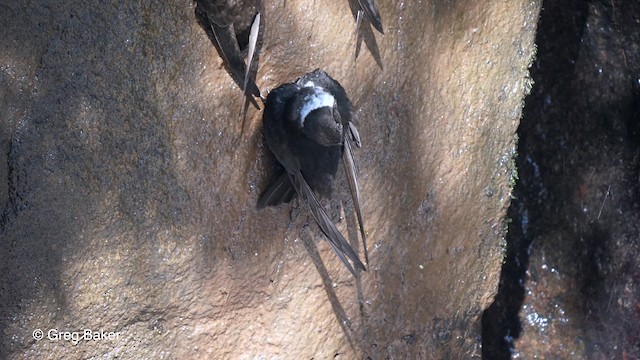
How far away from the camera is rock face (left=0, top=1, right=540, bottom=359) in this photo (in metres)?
3.04

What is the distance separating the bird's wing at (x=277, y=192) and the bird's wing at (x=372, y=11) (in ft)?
3.08

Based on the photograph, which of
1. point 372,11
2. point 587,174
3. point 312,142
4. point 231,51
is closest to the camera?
point 231,51

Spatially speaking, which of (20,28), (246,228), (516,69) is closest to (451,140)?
(516,69)

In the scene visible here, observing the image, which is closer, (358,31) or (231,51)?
(231,51)

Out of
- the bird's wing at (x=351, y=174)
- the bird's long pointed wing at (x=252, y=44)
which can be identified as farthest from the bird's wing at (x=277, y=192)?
the bird's long pointed wing at (x=252, y=44)

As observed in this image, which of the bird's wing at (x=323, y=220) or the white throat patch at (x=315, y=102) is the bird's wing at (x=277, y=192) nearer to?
the bird's wing at (x=323, y=220)

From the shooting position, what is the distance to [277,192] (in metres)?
3.60

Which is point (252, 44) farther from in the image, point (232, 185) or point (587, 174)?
point (587, 174)

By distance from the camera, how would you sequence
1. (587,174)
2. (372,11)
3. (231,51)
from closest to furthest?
(231,51) < (372,11) < (587,174)

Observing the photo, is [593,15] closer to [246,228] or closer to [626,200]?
[626,200]
